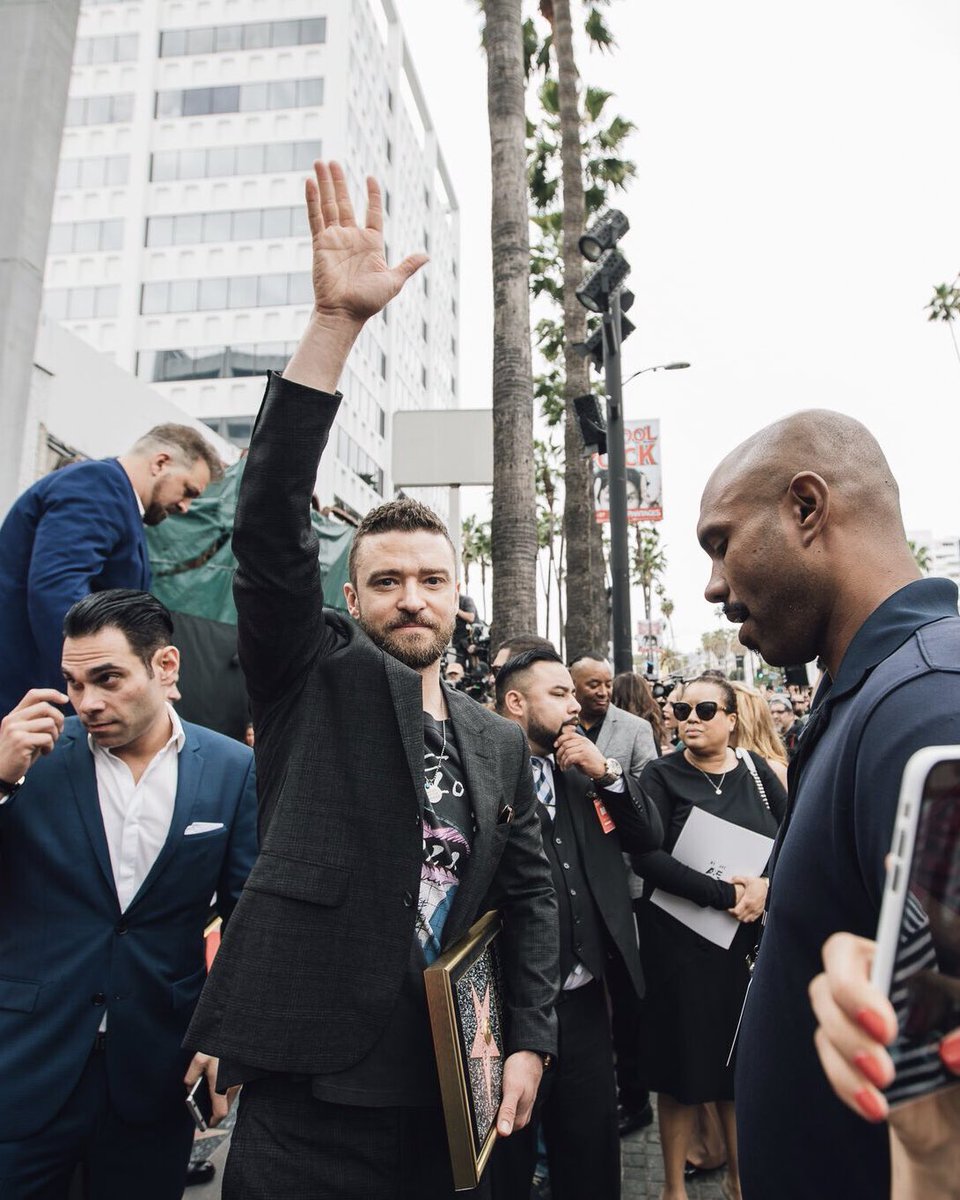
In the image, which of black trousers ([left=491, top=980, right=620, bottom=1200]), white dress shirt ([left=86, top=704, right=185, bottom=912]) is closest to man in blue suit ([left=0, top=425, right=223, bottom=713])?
white dress shirt ([left=86, top=704, right=185, bottom=912])

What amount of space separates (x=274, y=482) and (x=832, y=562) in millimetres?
1105

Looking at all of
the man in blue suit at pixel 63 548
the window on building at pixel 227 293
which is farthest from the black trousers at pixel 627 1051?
the window on building at pixel 227 293

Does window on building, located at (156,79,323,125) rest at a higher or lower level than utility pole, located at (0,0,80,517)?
higher

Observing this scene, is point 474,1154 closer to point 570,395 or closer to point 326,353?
point 326,353

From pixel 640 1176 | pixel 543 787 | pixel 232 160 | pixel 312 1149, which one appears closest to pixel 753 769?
pixel 543 787

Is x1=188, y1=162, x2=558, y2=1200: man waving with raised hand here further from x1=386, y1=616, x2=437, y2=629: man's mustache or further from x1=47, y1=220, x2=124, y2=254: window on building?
x1=47, y1=220, x2=124, y2=254: window on building

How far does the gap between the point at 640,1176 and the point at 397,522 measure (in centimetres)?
342

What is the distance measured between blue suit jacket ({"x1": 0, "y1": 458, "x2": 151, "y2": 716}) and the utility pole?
991mm

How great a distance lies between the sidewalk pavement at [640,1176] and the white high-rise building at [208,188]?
3267 centimetres

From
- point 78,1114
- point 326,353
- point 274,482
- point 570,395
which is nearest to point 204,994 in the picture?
point 78,1114

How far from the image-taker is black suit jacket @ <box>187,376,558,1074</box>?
5.48ft

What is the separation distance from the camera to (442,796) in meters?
2.06

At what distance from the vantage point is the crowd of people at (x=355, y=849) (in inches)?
49.8

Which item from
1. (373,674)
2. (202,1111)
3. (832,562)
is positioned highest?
(832,562)
